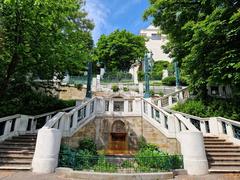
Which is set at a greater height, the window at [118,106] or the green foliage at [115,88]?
the green foliage at [115,88]

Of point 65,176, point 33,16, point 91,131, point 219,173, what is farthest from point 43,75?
point 219,173

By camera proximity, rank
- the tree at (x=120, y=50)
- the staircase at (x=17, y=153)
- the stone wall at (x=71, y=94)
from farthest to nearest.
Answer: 1. the tree at (x=120, y=50)
2. the stone wall at (x=71, y=94)
3. the staircase at (x=17, y=153)

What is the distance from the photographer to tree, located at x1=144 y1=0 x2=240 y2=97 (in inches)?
396

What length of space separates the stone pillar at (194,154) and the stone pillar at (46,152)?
4.69 m

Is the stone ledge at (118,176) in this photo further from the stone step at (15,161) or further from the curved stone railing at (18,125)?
the curved stone railing at (18,125)

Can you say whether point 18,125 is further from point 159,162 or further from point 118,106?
point 159,162

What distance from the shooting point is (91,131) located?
1118 cm

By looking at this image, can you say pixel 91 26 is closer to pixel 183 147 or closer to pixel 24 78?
pixel 24 78

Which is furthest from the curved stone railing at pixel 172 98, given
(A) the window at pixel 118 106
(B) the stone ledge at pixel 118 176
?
(B) the stone ledge at pixel 118 176

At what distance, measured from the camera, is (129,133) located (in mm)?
11539

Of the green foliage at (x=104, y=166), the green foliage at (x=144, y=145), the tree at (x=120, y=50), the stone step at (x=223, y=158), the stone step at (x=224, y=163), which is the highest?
the tree at (x=120, y=50)

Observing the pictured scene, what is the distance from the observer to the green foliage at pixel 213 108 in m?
12.2

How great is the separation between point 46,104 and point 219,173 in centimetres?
1083

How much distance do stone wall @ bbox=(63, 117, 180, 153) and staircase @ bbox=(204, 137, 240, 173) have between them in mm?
1683
